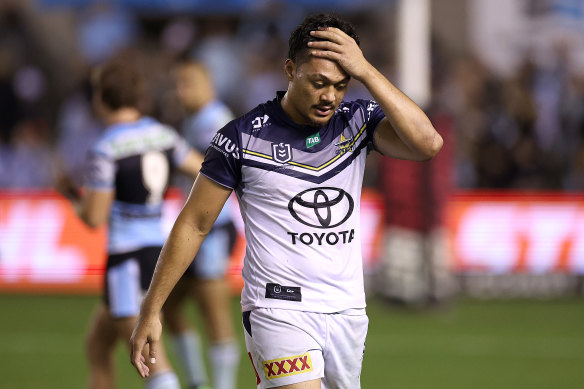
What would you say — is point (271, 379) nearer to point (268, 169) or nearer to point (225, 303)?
point (268, 169)

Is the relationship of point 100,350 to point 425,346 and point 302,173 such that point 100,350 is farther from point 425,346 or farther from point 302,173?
point 425,346

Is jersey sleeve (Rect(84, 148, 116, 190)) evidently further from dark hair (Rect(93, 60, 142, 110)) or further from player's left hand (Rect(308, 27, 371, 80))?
player's left hand (Rect(308, 27, 371, 80))

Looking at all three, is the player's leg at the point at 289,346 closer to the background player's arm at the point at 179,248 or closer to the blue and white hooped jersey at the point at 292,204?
the blue and white hooped jersey at the point at 292,204

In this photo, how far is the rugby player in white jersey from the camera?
446 cm

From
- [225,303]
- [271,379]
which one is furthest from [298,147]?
[225,303]

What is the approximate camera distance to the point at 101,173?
20.1ft

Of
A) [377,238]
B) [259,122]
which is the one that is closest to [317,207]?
[259,122]

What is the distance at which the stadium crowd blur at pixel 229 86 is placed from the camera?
49.5ft

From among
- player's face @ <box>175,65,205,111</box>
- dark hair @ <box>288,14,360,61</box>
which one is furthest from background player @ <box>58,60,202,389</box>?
dark hair @ <box>288,14,360,61</box>

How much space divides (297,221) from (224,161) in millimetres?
429

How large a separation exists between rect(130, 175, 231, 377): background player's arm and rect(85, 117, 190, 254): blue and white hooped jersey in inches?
68.8

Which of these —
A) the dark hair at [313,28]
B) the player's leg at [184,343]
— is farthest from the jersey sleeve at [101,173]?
the dark hair at [313,28]

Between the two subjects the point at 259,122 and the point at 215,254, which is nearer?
the point at 259,122

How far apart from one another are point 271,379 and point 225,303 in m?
3.48
